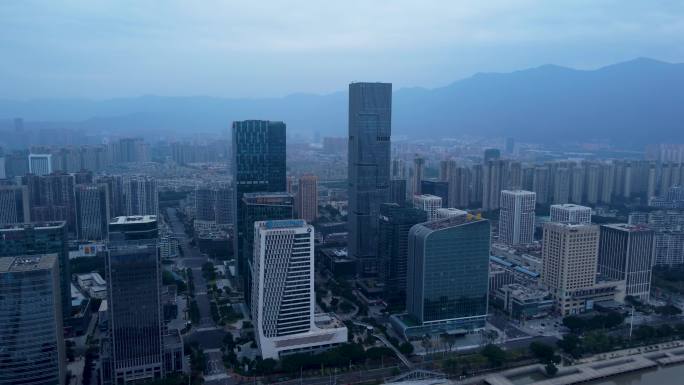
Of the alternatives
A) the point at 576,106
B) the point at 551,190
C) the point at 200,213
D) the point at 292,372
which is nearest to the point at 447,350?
the point at 292,372

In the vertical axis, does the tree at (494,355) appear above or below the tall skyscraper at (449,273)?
below

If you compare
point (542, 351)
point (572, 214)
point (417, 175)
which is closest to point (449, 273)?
point (542, 351)

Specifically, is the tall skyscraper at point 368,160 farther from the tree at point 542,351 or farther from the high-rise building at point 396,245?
the tree at point 542,351

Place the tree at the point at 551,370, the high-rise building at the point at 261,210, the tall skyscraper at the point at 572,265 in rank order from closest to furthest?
1. the tree at the point at 551,370
2. the high-rise building at the point at 261,210
3. the tall skyscraper at the point at 572,265

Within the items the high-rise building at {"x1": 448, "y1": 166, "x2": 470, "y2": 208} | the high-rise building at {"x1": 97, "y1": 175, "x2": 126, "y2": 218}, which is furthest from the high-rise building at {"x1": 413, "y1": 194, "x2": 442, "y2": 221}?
the high-rise building at {"x1": 97, "y1": 175, "x2": 126, "y2": 218}

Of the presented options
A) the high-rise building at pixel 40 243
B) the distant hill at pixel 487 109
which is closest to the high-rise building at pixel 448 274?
the high-rise building at pixel 40 243

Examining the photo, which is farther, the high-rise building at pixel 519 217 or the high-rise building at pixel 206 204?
the high-rise building at pixel 206 204
